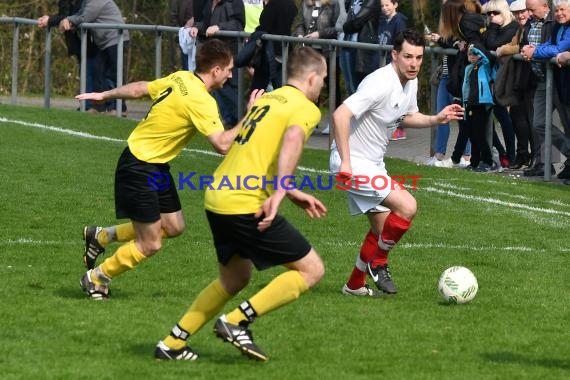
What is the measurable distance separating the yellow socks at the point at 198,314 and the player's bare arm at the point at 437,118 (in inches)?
106

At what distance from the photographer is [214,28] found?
1941 centimetres

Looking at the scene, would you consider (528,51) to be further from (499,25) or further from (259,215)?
(259,215)

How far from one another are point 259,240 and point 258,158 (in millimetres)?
437

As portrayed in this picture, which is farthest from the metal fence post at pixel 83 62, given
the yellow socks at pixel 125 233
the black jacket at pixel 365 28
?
the yellow socks at pixel 125 233

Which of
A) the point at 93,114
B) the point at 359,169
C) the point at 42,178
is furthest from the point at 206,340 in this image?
the point at 93,114

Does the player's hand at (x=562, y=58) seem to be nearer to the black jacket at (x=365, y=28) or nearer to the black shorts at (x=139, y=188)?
the black jacket at (x=365, y=28)

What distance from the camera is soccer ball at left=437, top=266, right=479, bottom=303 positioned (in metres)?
9.84

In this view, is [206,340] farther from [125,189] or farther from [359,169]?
[359,169]

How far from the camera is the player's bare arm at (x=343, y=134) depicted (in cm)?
943

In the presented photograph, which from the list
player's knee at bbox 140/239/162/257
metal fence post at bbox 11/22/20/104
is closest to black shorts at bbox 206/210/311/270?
player's knee at bbox 140/239/162/257

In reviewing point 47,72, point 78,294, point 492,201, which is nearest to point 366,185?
point 78,294

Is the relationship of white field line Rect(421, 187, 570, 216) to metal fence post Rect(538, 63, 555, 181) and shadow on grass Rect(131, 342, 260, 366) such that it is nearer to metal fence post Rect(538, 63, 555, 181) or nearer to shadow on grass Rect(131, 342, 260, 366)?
metal fence post Rect(538, 63, 555, 181)

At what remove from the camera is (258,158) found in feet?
25.8

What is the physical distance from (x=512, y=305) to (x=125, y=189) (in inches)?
106
